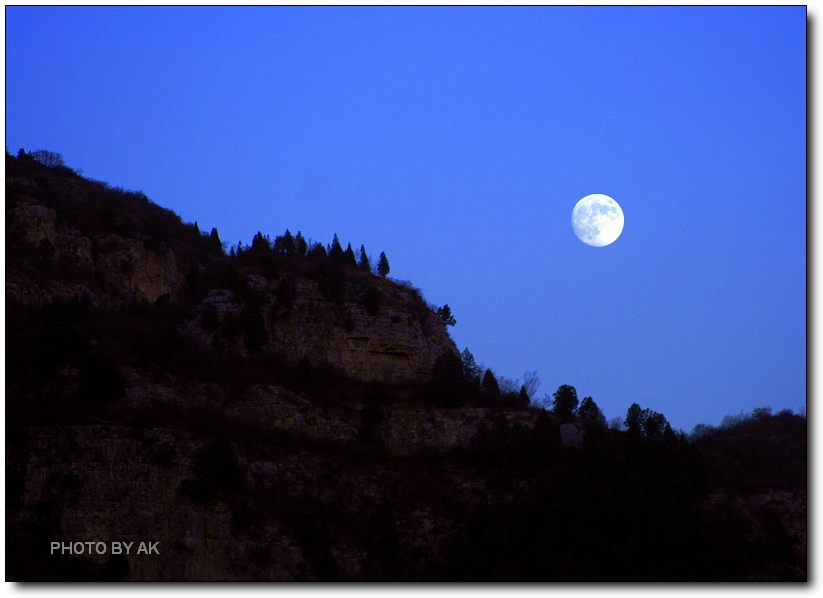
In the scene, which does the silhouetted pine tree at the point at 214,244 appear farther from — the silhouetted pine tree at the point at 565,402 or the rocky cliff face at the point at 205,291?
the silhouetted pine tree at the point at 565,402

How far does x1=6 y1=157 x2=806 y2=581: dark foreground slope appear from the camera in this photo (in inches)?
1810

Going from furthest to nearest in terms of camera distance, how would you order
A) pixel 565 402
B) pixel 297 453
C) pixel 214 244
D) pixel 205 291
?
pixel 214 244, pixel 205 291, pixel 565 402, pixel 297 453

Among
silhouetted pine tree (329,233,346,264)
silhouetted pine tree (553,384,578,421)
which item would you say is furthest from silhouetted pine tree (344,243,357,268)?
silhouetted pine tree (553,384,578,421)

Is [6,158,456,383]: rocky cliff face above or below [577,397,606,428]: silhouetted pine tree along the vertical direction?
above

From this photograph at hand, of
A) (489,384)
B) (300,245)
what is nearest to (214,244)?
(300,245)

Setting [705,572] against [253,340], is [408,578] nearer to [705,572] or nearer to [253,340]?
[705,572]

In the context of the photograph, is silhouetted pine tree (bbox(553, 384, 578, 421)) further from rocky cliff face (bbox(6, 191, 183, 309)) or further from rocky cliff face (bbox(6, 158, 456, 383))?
rocky cliff face (bbox(6, 191, 183, 309))

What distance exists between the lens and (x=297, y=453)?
53.0m

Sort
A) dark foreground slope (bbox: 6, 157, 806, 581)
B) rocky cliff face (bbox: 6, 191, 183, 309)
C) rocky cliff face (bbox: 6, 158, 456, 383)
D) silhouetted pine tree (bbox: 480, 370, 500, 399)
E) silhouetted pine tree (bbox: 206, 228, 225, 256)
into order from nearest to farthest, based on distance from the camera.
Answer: dark foreground slope (bbox: 6, 157, 806, 581) → rocky cliff face (bbox: 6, 191, 183, 309) → rocky cliff face (bbox: 6, 158, 456, 383) → silhouetted pine tree (bbox: 480, 370, 500, 399) → silhouetted pine tree (bbox: 206, 228, 225, 256)

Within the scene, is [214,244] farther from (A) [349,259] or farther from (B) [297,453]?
(B) [297,453]

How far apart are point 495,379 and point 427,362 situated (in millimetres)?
3822

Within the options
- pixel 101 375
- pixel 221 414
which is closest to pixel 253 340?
pixel 221 414

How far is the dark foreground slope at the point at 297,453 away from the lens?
45969 millimetres

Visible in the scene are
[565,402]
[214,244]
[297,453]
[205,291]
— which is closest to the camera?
[297,453]
